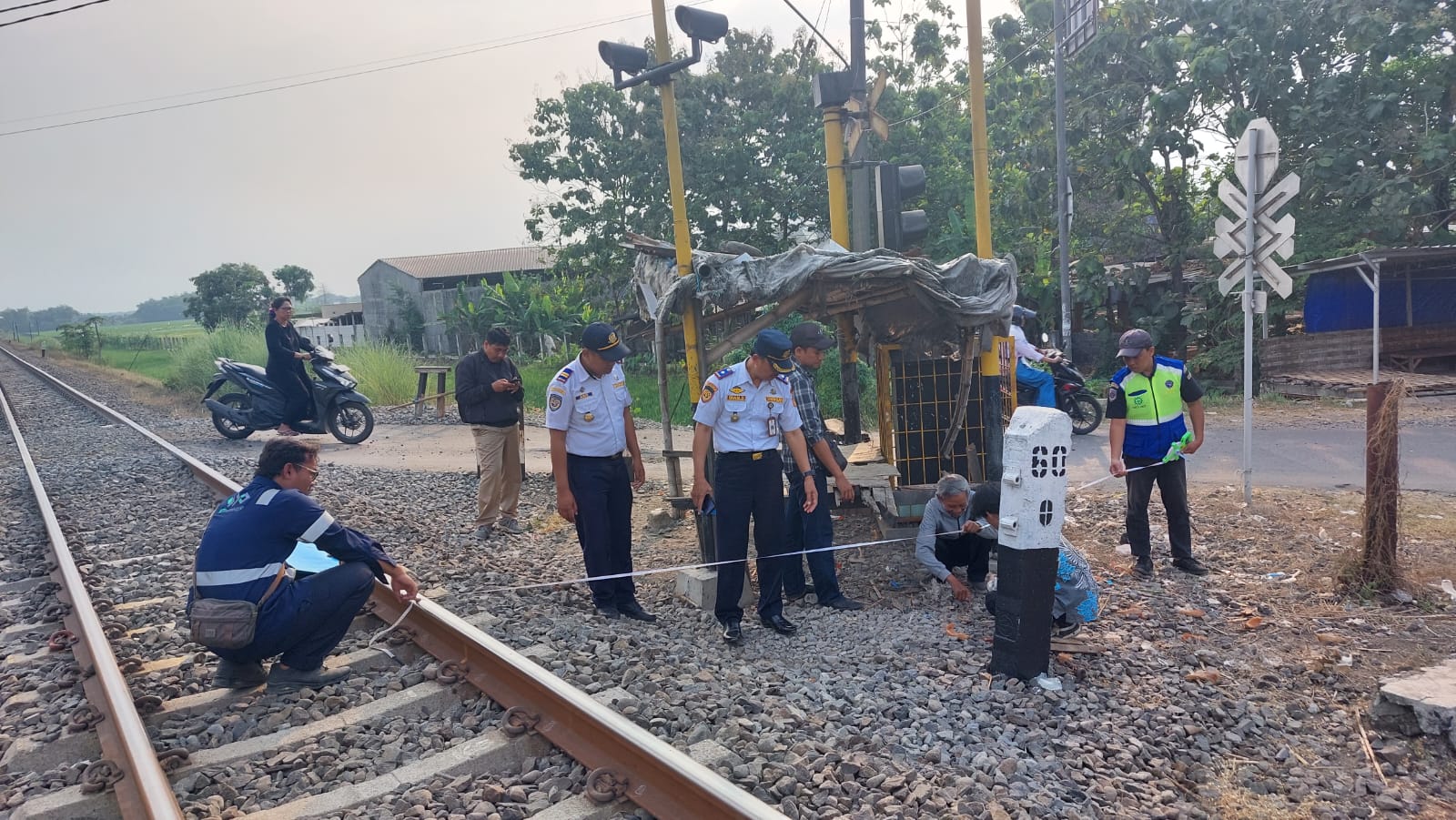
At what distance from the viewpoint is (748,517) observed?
549cm

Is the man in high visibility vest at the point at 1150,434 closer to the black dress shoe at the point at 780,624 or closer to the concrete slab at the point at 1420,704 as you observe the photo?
the concrete slab at the point at 1420,704

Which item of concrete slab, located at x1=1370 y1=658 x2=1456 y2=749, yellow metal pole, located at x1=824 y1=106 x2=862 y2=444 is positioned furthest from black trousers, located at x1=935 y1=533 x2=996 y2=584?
yellow metal pole, located at x1=824 y1=106 x2=862 y2=444

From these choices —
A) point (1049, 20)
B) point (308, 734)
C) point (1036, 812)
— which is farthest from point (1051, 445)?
point (1049, 20)

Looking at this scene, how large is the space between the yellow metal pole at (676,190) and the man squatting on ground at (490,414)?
1.59 meters

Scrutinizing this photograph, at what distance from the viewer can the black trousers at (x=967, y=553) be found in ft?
19.9

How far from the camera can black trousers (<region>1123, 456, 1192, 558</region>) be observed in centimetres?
641

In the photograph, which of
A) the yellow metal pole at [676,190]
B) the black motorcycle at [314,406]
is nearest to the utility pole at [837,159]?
the yellow metal pole at [676,190]

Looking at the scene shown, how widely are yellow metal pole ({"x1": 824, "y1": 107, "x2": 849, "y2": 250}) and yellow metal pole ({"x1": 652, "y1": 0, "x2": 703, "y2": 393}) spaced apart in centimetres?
163

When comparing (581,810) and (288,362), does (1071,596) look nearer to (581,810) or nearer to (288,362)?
(581,810)

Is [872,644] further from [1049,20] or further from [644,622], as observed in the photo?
[1049,20]

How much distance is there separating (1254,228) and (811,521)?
4804 mm

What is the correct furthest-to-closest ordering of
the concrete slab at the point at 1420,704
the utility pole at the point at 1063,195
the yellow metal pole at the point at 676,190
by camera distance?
1. the utility pole at the point at 1063,195
2. the yellow metal pole at the point at 676,190
3. the concrete slab at the point at 1420,704

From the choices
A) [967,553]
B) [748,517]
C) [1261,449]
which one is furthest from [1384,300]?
[748,517]

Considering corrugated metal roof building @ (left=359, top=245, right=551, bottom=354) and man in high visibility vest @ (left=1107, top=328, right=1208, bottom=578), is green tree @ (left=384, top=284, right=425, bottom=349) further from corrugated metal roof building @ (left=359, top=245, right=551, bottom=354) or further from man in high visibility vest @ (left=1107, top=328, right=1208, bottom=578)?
man in high visibility vest @ (left=1107, top=328, right=1208, bottom=578)
